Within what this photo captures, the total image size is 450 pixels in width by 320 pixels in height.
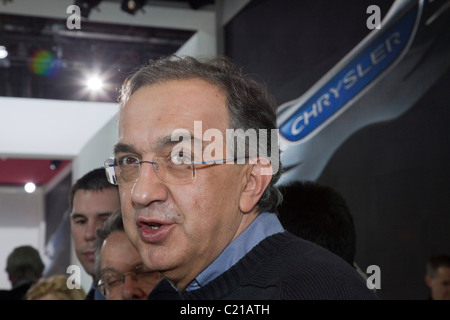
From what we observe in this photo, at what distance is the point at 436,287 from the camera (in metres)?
2.90

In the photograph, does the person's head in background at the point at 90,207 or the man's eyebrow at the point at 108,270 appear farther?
the person's head in background at the point at 90,207

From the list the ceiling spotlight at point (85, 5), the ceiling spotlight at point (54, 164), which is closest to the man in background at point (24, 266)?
the ceiling spotlight at point (85, 5)

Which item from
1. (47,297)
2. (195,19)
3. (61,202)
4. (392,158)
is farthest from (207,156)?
(61,202)

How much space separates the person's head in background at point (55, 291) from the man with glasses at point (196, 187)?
1223 mm

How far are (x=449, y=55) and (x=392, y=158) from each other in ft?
2.15

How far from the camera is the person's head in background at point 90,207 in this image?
2346mm

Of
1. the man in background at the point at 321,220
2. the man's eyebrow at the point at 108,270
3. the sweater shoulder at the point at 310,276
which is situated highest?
the man in background at the point at 321,220

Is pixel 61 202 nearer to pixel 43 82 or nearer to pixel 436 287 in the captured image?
pixel 43 82

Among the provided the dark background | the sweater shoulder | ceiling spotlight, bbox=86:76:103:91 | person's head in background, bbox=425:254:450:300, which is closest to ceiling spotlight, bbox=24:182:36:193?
ceiling spotlight, bbox=86:76:103:91

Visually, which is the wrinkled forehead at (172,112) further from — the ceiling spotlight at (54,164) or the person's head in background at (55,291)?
the ceiling spotlight at (54,164)

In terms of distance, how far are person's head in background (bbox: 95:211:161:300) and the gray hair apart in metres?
0.67

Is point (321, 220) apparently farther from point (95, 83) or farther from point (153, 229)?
point (95, 83)

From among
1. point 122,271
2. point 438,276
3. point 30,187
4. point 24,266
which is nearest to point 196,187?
point 122,271

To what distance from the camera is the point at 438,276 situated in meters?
2.89
